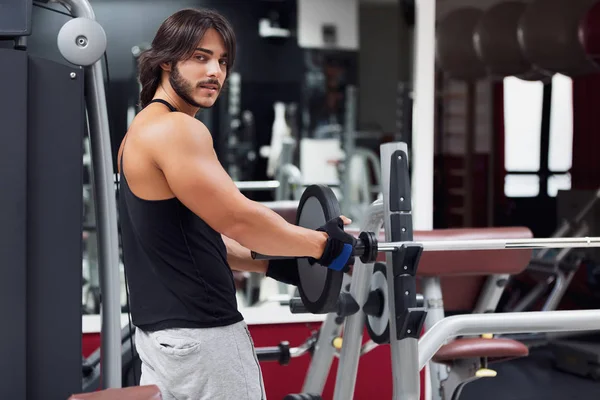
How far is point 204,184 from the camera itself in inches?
67.8

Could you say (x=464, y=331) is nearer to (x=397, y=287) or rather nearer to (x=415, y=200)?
(x=397, y=287)

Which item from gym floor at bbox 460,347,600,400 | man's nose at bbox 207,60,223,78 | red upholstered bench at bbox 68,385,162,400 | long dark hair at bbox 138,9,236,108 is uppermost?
long dark hair at bbox 138,9,236,108

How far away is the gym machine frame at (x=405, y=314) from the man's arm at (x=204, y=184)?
1.56 feet

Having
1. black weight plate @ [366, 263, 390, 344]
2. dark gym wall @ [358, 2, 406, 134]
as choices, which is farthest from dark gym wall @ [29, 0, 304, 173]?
black weight plate @ [366, 263, 390, 344]

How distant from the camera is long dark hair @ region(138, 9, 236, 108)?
6.06ft

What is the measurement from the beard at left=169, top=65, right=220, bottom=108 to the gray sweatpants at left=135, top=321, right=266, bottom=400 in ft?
1.81

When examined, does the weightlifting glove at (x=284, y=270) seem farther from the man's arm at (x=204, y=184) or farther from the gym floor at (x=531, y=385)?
the gym floor at (x=531, y=385)

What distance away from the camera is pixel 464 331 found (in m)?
2.35

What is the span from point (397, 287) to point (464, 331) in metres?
0.34

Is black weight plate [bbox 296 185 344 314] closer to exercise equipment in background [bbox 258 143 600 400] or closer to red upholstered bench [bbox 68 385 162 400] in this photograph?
exercise equipment in background [bbox 258 143 600 400]

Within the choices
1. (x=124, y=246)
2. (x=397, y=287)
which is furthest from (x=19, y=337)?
(x=397, y=287)

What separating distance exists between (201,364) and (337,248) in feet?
1.38

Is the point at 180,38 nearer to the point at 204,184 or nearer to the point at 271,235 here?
the point at 204,184

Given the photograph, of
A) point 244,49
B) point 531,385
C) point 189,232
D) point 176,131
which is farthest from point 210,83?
point 244,49
